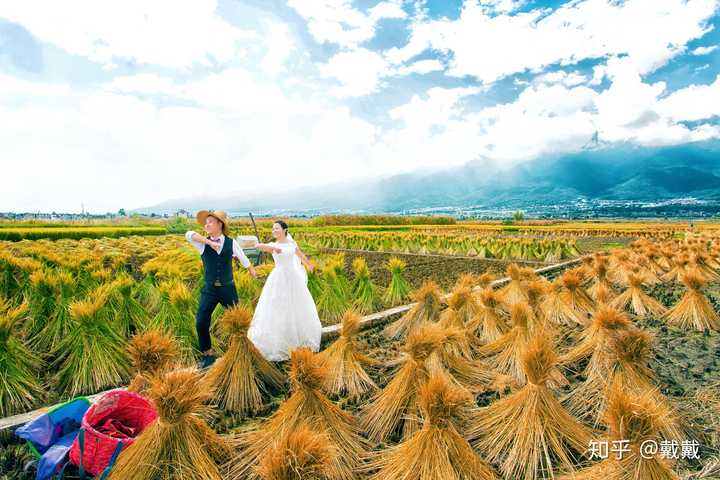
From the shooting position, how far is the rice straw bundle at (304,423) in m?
2.72

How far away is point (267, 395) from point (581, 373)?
343 centimetres

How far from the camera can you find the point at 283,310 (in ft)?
15.9

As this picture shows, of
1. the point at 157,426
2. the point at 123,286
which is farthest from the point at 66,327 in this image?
the point at 157,426

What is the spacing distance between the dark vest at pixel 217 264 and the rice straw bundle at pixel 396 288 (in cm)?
382

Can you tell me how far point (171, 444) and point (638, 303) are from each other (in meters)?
7.69

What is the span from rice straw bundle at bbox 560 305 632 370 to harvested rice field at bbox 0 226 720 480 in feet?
0.06

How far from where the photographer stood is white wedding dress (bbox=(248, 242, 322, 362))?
482cm

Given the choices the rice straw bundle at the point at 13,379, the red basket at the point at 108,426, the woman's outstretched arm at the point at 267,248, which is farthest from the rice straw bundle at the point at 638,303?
the rice straw bundle at the point at 13,379

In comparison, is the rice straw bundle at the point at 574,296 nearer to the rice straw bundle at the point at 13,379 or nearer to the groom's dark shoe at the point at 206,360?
the groom's dark shoe at the point at 206,360

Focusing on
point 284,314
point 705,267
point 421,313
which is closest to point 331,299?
point 421,313

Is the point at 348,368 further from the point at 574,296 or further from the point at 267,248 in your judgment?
Answer: the point at 574,296

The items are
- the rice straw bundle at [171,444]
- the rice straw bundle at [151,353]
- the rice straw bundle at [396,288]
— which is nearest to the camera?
the rice straw bundle at [171,444]

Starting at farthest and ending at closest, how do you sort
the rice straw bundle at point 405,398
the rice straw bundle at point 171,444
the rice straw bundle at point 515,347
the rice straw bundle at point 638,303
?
the rice straw bundle at point 638,303
the rice straw bundle at point 515,347
the rice straw bundle at point 405,398
the rice straw bundle at point 171,444

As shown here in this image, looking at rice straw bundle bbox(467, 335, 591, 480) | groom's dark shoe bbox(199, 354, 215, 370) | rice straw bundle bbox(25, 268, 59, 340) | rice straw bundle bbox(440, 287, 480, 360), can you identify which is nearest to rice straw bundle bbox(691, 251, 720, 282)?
rice straw bundle bbox(440, 287, 480, 360)
